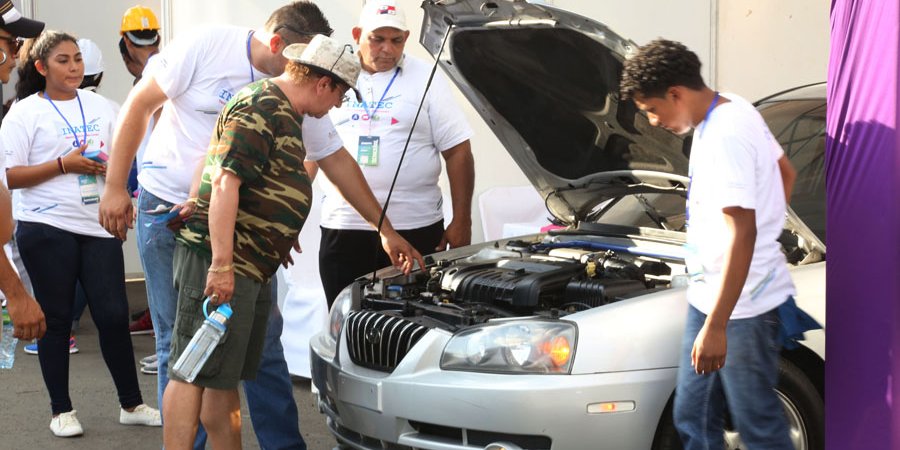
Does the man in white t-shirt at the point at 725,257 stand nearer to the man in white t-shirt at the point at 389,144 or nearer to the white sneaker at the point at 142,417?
the man in white t-shirt at the point at 389,144

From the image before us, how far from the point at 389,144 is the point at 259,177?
4.74ft

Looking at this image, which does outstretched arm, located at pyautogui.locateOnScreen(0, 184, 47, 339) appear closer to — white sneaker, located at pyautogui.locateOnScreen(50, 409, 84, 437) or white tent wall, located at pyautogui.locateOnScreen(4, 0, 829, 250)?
white sneaker, located at pyautogui.locateOnScreen(50, 409, 84, 437)

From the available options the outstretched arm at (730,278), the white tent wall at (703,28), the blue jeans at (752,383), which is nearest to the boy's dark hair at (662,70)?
the outstretched arm at (730,278)

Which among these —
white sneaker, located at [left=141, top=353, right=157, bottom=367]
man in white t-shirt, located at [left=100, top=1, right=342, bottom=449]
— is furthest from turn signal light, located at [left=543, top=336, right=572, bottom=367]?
white sneaker, located at [left=141, top=353, right=157, bottom=367]

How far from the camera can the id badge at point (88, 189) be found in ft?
18.9

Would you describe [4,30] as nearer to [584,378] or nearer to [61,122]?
[584,378]

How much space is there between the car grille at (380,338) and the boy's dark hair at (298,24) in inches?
43.5

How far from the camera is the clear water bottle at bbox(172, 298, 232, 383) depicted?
4102 millimetres

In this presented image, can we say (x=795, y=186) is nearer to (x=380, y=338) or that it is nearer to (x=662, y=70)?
(x=662, y=70)

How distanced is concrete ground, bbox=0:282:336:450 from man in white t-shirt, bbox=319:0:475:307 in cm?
89

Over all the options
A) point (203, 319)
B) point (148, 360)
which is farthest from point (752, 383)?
point (148, 360)

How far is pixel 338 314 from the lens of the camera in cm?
484

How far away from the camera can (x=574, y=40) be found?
15.6ft

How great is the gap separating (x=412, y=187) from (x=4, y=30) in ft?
7.87
